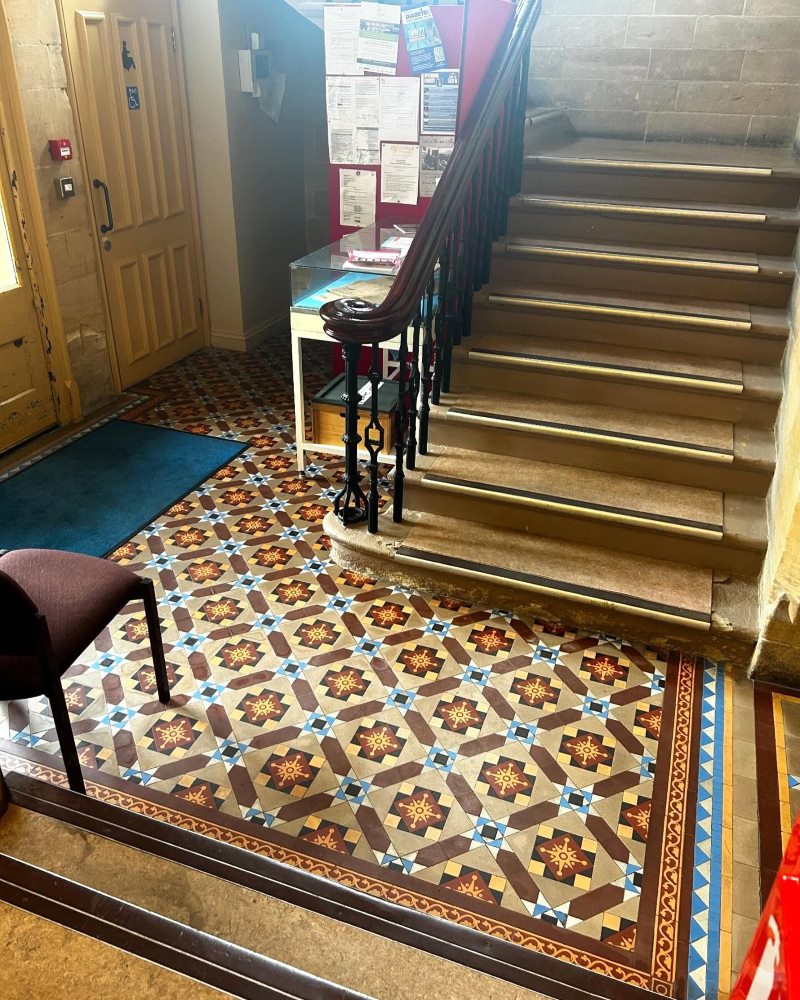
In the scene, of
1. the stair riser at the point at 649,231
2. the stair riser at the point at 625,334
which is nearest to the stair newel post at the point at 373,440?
the stair riser at the point at 625,334

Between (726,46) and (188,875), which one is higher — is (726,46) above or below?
above

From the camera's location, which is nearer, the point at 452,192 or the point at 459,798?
the point at 459,798

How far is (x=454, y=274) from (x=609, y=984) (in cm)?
247

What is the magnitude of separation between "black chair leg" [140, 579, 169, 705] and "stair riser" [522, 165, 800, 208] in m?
2.81

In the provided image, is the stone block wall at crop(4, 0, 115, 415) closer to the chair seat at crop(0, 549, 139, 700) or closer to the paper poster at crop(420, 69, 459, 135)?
the paper poster at crop(420, 69, 459, 135)

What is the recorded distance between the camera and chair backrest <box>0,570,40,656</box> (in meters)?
1.83

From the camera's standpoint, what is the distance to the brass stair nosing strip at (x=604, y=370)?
10.3 ft

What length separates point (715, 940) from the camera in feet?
6.19

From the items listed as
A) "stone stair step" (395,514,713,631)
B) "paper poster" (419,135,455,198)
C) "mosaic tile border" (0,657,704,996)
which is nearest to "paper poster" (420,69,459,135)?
"paper poster" (419,135,455,198)

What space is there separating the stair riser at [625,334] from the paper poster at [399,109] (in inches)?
59.1

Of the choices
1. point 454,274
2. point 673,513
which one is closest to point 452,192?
point 454,274

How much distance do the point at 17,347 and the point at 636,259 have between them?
3142 mm

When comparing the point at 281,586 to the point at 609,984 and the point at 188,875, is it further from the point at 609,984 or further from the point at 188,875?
the point at 609,984

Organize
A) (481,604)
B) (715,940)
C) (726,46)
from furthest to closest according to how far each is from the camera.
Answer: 1. (726,46)
2. (481,604)
3. (715,940)
